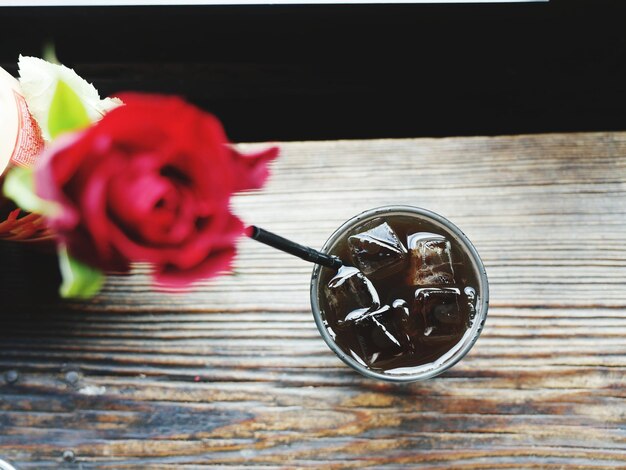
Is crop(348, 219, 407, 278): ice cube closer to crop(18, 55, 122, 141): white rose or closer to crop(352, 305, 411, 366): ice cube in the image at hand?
crop(352, 305, 411, 366): ice cube

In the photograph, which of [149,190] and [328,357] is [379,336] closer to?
[328,357]

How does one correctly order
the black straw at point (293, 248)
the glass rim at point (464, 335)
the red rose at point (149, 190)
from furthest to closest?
the glass rim at point (464, 335)
the black straw at point (293, 248)
the red rose at point (149, 190)

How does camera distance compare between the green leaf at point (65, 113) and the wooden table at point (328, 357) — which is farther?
the wooden table at point (328, 357)

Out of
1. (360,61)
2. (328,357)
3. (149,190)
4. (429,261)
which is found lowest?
(328,357)

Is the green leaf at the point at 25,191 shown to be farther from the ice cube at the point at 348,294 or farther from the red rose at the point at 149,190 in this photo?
the ice cube at the point at 348,294

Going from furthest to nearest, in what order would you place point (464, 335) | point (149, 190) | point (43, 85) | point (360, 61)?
point (360, 61) < point (464, 335) < point (43, 85) < point (149, 190)

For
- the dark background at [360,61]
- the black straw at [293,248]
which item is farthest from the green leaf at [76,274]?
the dark background at [360,61]

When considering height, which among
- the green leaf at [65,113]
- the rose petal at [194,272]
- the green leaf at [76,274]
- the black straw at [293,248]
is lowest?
the black straw at [293,248]

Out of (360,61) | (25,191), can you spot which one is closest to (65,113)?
(25,191)
